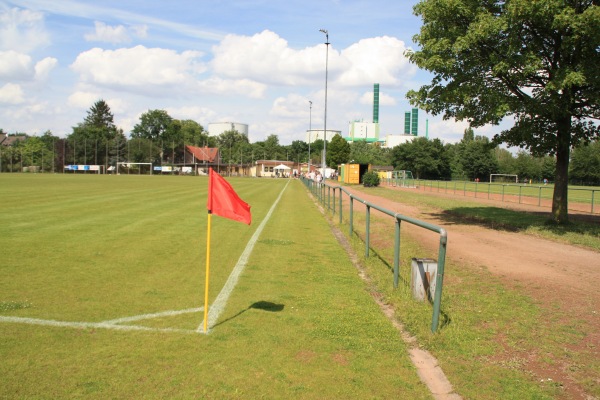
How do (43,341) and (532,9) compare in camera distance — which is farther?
(532,9)

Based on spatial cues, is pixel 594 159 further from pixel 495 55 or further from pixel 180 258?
pixel 180 258

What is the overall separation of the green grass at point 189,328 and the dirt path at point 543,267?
5.59 ft

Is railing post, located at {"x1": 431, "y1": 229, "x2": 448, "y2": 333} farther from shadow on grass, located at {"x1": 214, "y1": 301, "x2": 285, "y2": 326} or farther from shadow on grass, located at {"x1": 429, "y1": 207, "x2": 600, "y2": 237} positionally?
shadow on grass, located at {"x1": 429, "y1": 207, "x2": 600, "y2": 237}

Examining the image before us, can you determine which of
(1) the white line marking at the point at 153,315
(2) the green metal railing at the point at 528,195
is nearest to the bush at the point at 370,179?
(2) the green metal railing at the point at 528,195

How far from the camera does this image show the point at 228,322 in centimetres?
516

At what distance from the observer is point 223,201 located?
16.9ft

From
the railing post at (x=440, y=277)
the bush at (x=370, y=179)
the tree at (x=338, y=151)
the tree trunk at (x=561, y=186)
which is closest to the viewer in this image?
the railing post at (x=440, y=277)

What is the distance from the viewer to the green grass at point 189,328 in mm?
3699

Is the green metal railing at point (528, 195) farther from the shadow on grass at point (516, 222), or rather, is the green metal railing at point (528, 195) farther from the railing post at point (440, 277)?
the railing post at point (440, 277)

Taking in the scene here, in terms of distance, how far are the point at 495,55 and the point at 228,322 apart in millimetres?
12154

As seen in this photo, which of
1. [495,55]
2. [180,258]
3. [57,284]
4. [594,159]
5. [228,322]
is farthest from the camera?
[594,159]

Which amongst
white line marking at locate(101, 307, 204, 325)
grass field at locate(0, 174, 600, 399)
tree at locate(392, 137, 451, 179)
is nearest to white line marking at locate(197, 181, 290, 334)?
grass field at locate(0, 174, 600, 399)

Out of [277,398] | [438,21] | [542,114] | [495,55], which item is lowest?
[277,398]

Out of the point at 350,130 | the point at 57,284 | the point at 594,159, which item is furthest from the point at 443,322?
the point at 350,130
